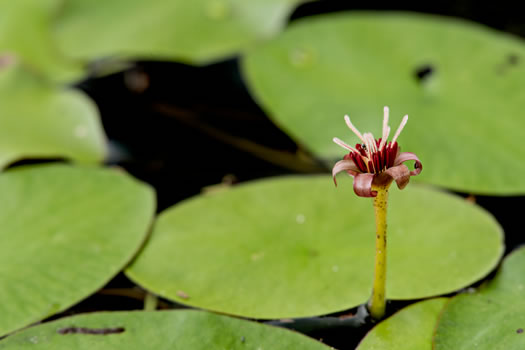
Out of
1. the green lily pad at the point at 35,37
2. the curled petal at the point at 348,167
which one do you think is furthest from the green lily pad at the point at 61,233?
the curled petal at the point at 348,167

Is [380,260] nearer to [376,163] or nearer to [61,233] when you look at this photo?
[376,163]

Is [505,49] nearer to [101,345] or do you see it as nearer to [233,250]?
[233,250]

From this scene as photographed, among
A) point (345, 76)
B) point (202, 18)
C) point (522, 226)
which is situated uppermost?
point (202, 18)

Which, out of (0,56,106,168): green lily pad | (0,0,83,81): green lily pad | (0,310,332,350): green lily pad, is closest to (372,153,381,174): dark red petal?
(0,310,332,350): green lily pad

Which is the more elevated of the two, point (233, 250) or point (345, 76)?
point (345, 76)

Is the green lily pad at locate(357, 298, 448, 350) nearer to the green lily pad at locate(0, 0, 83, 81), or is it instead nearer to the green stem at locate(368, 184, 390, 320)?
the green stem at locate(368, 184, 390, 320)

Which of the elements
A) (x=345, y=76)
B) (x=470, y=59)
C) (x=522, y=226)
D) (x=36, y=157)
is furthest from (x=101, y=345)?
(x=470, y=59)
